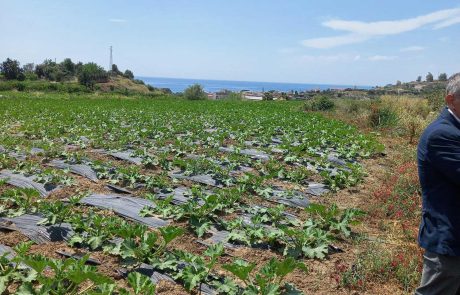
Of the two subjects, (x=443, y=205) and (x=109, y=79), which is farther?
(x=109, y=79)

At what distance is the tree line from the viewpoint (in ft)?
187

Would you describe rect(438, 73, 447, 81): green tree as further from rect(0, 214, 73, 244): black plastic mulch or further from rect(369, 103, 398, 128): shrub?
rect(0, 214, 73, 244): black plastic mulch

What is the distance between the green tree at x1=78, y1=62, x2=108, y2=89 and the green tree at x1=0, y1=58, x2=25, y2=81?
8.24 m

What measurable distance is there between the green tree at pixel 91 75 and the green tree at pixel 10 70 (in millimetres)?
8243

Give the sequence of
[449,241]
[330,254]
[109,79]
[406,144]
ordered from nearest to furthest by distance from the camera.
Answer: [449,241]
[330,254]
[406,144]
[109,79]

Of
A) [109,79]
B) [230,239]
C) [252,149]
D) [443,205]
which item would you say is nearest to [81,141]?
[252,149]

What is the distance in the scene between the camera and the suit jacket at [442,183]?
2551mm

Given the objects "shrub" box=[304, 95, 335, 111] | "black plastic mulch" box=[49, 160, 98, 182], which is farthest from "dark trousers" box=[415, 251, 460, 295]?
"shrub" box=[304, 95, 335, 111]

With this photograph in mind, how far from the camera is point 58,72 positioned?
6456 centimetres

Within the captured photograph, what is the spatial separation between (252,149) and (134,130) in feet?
14.4

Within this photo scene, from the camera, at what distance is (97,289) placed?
10.8 feet

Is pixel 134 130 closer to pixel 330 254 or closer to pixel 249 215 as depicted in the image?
pixel 249 215

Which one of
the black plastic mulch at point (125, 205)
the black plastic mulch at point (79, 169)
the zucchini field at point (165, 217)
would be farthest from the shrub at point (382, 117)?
the black plastic mulch at point (125, 205)

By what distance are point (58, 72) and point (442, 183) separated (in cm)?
6958
